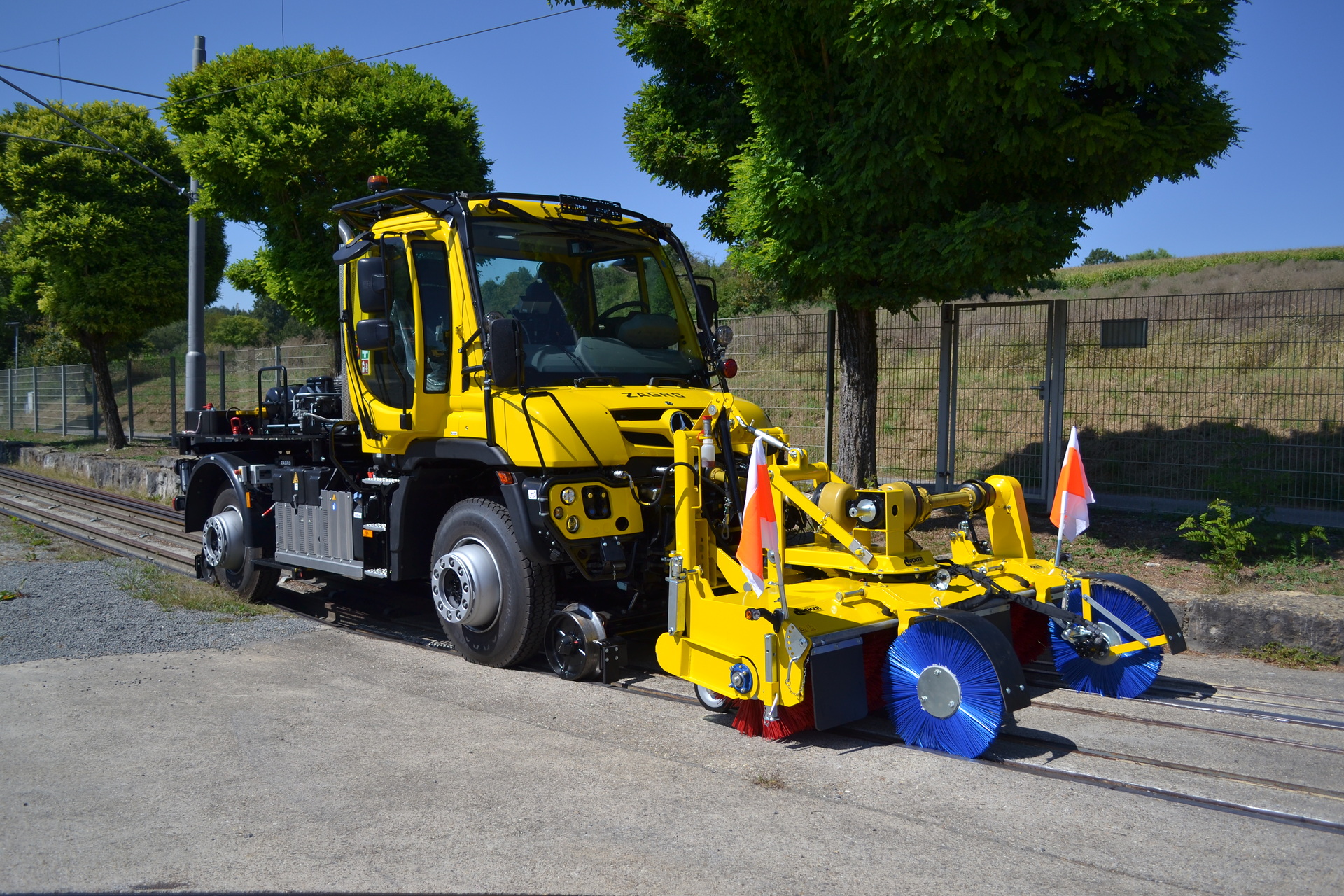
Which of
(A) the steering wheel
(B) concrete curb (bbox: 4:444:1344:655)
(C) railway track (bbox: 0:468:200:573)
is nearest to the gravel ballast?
(C) railway track (bbox: 0:468:200:573)

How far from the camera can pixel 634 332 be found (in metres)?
7.10

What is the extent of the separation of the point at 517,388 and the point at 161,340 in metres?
69.5

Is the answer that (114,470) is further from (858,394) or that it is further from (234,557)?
(858,394)

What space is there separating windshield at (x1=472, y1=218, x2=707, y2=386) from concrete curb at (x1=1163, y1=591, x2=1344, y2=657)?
159 inches

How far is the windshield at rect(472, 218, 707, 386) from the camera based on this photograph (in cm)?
662

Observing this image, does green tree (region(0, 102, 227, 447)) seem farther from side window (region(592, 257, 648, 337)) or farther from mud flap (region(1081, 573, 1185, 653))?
mud flap (region(1081, 573, 1185, 653))

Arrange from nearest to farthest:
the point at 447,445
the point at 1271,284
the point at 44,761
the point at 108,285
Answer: the point at 44,761 < the point at 447,445 < the point at 108,285 < the point at 1271,284

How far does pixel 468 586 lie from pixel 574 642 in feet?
2.67

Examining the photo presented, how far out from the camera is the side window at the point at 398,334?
22.4 ft

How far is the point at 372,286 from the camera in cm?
649

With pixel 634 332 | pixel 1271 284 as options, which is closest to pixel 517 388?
pixel 634 332

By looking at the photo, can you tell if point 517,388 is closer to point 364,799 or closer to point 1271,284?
point 364,799

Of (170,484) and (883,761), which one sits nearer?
(883,761)

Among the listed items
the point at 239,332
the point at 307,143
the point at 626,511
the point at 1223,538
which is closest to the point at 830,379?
the point at 1223,538
